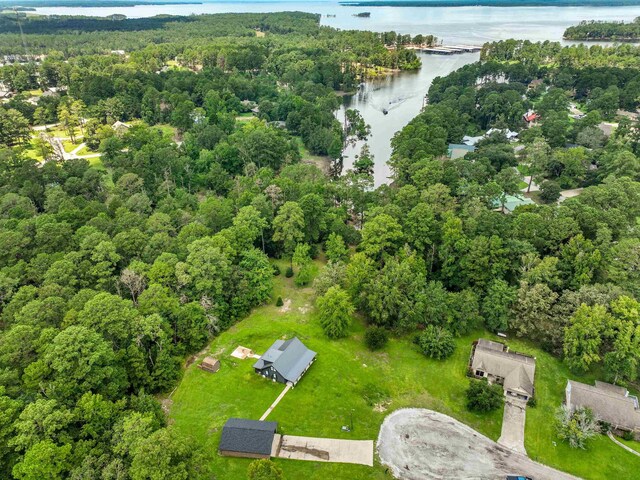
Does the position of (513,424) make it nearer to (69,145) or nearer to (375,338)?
(375,338)

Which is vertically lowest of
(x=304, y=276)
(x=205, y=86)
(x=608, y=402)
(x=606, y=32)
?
(x=608, y=402)

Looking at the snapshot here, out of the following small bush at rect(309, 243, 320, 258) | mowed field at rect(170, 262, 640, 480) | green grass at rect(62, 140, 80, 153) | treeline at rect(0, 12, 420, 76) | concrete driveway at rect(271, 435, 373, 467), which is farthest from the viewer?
treeline at rect(0, 12, 420, 76)

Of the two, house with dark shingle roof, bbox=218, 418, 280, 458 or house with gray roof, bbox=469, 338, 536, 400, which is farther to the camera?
house with gray roof, bbox=469, 338, 536, 400

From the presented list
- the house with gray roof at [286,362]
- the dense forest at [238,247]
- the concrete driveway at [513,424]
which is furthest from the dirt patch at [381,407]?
the concrete driveway at [513,424]

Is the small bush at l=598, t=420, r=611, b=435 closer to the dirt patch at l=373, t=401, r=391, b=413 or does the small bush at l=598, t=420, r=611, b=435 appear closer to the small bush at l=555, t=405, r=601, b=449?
the small bush at l=555, t=405, r=601, b=449

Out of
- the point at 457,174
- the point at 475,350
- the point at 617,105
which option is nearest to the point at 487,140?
the point at 457,174

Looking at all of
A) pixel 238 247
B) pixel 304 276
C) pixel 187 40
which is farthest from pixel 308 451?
pixel 187 40

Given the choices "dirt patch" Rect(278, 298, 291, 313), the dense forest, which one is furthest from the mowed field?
the dense forest
